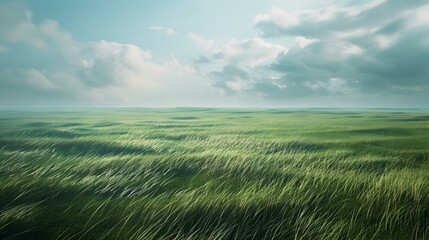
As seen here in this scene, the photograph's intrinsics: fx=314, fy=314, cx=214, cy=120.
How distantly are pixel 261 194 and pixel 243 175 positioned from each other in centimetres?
98

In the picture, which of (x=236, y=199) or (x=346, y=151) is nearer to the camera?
(x=236, y=199)

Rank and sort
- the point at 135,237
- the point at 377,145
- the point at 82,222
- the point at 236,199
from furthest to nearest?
the point at 377,145 < the point at 236,199 < the point at 82,222 < the point at 135,237

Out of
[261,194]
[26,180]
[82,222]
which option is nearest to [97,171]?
[26,180]

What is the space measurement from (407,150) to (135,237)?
7.28 m

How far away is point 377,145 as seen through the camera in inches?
349

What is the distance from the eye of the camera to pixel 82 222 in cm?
351

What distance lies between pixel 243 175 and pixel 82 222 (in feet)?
8.61

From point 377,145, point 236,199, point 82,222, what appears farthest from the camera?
point 377,145

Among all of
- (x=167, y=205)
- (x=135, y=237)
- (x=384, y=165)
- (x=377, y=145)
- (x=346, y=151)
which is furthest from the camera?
(x=377, y=145)

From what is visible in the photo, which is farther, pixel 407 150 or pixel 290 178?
Result: pixel 407 150

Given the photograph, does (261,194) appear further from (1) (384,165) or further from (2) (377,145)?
(2) (377,145)

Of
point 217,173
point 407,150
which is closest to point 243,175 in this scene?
point 217,173

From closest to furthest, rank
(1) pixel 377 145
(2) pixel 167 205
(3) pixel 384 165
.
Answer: (2) pixel 167 205, (3) pixel 384 165, (1) pixel 377 145

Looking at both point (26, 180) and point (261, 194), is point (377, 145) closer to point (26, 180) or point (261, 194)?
point (261, 194)
